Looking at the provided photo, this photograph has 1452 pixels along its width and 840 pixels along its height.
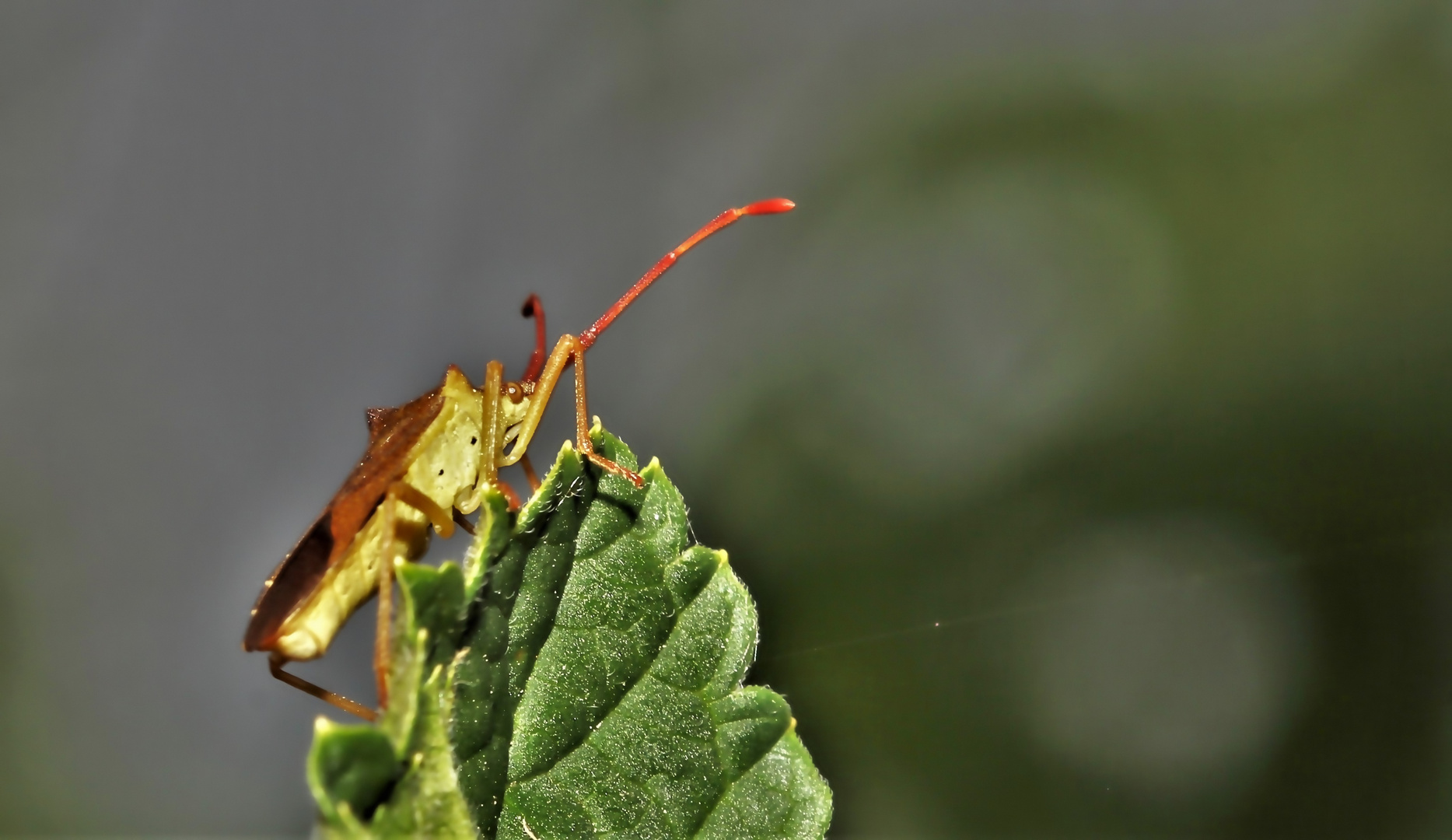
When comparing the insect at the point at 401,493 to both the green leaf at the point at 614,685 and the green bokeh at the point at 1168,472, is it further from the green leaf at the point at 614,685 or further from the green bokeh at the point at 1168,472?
the green bokeh at the point at 1168,472

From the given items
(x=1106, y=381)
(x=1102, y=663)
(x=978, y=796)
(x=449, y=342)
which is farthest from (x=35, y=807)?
(x=1106, y=381)

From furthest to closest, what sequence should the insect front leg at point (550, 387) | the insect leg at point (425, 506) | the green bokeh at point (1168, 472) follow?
the green bokeh at point (1168, 472) → the insect front leg at point (550, 387) → the insect leg at point (425, 506)

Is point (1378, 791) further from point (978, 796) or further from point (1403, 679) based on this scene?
point (978, 796)

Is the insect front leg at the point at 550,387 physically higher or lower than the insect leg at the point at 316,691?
higher

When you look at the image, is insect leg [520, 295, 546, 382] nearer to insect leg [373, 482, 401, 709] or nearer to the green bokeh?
insect leg [373, 482, 401, 709]

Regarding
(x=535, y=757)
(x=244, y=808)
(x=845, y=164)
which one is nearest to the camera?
(x=535, y=757)

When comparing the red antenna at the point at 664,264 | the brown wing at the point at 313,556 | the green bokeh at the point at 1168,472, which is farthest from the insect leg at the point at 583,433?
the green bokeh at the point at 1168,472

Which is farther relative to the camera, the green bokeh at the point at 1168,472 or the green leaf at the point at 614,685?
the green bokeh at the point at 1168,472
